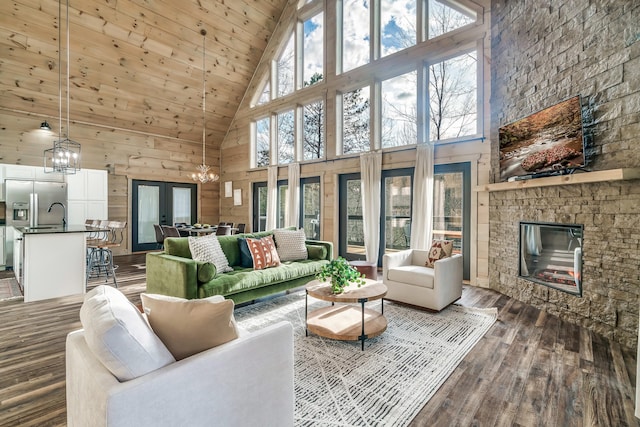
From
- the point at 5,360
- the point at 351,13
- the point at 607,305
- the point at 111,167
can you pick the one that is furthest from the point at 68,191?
the point at 607,305

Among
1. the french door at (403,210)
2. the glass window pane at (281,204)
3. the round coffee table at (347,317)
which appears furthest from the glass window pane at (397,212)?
the glass window pane at (281,204)

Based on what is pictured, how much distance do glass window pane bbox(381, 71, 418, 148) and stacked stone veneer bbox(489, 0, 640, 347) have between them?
5.44ft

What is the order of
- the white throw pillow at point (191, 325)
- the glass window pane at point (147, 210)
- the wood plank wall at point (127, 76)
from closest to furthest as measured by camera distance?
the white throw pillow at point (191, 325) → the wood plank wall at point (127, 76) → the glass window pane at point (147, 210)

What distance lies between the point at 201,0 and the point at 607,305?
775cm

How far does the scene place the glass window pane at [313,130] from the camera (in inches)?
274

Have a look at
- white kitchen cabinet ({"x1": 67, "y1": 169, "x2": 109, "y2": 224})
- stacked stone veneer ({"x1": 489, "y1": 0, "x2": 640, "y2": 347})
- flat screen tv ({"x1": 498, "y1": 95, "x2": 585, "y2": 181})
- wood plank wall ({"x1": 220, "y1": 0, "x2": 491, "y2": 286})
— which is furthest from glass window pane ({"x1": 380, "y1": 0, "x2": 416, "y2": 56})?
white kitchen cabinet ({"x1": 67, "y1": 169, "x2": 109, "y2": 224})

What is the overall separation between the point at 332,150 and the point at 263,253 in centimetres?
330

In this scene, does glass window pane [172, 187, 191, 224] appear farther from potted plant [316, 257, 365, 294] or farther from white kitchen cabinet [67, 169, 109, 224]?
potted plant [316, 257, 365, 294]

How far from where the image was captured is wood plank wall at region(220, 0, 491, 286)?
4758 millimetres

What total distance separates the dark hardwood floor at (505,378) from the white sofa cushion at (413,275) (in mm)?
788

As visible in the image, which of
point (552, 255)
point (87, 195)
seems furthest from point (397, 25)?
point (87, 195)

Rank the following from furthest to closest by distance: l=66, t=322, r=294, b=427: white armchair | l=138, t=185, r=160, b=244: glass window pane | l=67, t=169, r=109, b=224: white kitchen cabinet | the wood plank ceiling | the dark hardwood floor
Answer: l=138, t=185, r=160, b=244: glass window pane
l=67, t=169, r=109, b=224: white kitchen cabinet
the wood plank ceiling
the dark hardwood floor
l=66, t=322, r=294, b=427: white armchair

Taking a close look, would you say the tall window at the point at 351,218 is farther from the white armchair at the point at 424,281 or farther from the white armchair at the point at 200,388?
the white armchair at the point at 200,388

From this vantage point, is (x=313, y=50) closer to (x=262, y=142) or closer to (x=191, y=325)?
(x=262, y=142)
